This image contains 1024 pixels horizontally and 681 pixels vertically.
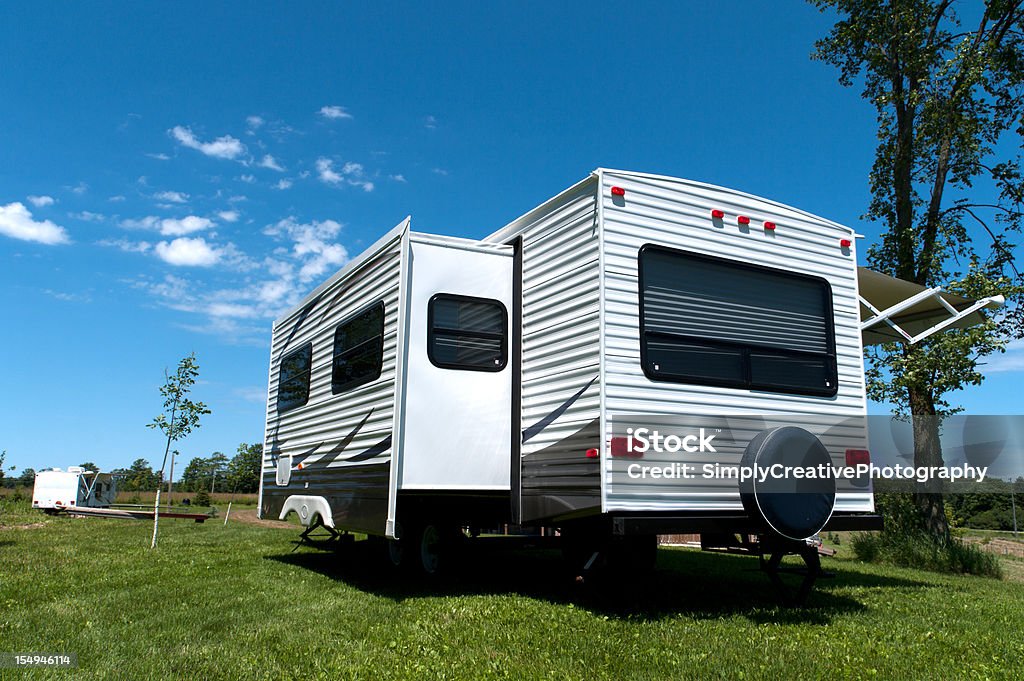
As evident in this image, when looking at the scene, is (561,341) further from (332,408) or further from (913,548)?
(913,548)

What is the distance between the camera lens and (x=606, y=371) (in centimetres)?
599

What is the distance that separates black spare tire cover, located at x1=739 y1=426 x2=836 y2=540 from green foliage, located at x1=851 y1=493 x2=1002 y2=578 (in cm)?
637

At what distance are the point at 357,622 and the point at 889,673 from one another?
366 centimetres

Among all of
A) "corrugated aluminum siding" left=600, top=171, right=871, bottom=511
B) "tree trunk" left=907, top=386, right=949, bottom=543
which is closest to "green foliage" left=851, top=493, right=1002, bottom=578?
"tree trunk" left=907, top=386, right=949, bottom=543

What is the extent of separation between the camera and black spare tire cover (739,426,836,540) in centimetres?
594

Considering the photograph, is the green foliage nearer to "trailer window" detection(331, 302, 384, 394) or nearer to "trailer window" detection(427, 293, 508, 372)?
"trailer window" detection(427, 293, 508, 372)

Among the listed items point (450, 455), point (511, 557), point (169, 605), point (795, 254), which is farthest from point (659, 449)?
point (511, 557)

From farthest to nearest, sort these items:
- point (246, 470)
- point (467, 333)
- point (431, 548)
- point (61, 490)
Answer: point (246, 470), point (61, 490), point (431, 548), point (467, 333)

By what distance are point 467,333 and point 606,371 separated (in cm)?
177

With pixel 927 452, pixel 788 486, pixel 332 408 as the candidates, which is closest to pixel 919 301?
pixel 788 486

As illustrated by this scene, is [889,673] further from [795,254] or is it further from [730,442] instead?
[795,254]

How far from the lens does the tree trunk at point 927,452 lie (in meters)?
12.5

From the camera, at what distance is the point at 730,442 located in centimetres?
642

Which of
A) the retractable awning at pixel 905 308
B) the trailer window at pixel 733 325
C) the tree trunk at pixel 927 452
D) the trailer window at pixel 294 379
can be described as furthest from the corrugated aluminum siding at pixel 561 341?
the tree trunk at pixel 927 452
